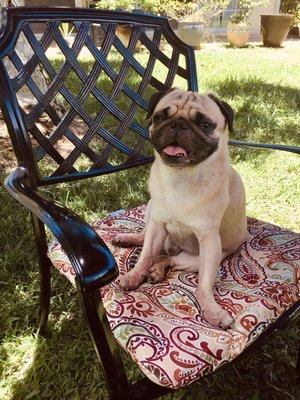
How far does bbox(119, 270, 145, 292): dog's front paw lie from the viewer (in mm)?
1602

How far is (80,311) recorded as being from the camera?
7.85 ft

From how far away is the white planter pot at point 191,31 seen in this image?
979 centimetres

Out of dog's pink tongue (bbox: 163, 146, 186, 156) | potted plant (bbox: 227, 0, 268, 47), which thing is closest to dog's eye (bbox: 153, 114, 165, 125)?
dog's pink tongue (bbox: 163, 146, 186, 156)

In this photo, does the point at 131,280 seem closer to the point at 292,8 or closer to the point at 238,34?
the point at 238,34

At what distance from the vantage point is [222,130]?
1.66 m

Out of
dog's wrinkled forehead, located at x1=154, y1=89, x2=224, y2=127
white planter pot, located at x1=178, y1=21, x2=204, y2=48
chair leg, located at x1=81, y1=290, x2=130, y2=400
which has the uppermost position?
dog's wrinkled forehead, located at x1=154, y1=89, x2=224, y2=127

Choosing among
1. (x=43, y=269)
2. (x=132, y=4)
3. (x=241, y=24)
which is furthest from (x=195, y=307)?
(x=241, y=24)

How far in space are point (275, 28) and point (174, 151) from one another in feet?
35.2

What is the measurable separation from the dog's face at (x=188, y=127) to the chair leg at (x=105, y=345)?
62cm

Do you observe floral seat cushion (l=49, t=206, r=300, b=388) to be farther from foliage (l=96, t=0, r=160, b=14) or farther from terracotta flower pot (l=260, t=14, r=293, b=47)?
terracotta flower pot (l=260, t=14, r=293, b=47)

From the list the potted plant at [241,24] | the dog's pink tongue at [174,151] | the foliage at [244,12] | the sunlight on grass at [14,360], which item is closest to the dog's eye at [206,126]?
the dog's pink tongue at [174,151]

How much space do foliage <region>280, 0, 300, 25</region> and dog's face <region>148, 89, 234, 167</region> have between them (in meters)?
12.5

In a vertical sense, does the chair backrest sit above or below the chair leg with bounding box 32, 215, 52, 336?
above

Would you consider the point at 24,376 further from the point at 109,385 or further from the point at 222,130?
the point at 222,130
